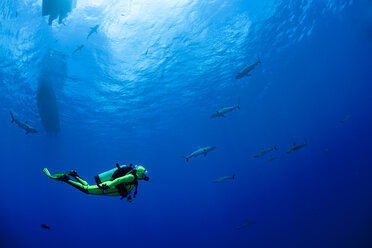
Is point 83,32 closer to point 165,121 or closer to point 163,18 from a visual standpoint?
point 163,18

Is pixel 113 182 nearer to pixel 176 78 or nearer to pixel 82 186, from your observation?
pixel 82 186

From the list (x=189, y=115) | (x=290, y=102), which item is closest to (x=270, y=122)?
(x=290, y=102)

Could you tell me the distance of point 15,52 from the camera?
15.1 meters

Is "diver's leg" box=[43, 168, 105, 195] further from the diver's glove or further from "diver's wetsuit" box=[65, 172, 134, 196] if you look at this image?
the diver's glove

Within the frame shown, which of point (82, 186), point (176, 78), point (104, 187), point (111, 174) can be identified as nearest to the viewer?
point (104, 187)

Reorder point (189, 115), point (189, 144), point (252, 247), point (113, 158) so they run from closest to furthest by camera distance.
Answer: point (189, 115) < point (252, 247) < point (113, 158) < point (189, 144)

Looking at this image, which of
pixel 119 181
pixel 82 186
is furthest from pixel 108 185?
pixel 82 186

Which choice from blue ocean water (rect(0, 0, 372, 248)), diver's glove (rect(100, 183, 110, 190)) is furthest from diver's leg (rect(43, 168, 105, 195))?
blue ocean water (rect(0, 0, 372, 248))

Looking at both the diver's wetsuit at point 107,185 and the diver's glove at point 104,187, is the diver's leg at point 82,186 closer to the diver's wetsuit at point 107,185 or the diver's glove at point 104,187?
the diver's wetsuit at point 107,185

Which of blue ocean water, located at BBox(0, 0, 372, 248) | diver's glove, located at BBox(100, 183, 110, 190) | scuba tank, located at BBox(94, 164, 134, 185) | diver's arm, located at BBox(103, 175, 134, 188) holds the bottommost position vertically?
diver's glove, located at BBox(100, 183, 110, 190)

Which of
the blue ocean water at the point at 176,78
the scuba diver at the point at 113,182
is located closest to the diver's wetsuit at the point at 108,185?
the scuba diver at the point at 113,182

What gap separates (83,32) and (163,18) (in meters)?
5.21

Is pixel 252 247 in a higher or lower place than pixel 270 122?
lower

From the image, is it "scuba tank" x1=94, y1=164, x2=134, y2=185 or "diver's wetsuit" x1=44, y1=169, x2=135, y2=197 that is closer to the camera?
"diver's wetsuit" x1=44, y1=169, x2=135, y2=197
